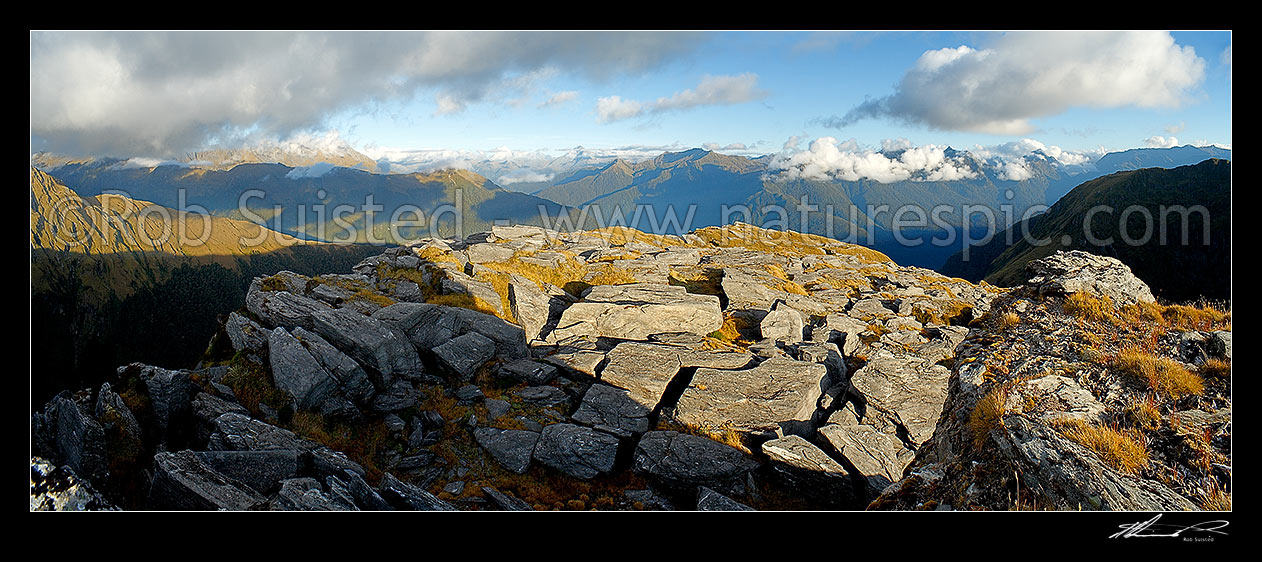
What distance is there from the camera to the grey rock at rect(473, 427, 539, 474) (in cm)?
1413

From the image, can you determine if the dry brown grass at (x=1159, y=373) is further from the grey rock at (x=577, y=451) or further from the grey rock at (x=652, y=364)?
the grey rock at (x=577, y=451)

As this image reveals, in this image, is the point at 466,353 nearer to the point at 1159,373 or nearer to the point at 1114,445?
the point at 1114,445

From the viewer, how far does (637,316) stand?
25.6m

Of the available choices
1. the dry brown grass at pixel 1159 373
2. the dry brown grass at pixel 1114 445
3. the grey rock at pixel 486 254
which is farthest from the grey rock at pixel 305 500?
the grey rock at pixel 486 254

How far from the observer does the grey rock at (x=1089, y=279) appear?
16594 millimetres

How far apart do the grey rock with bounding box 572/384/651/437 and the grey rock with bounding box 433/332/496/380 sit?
474 cm

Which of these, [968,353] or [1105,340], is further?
[968,353]

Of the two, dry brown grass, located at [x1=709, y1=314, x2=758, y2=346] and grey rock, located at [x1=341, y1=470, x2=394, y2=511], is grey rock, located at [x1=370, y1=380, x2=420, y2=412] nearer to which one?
grey rock, located at [x1=341, y1=470, x2=394, y2=511]

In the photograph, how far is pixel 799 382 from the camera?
57.0ft
